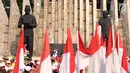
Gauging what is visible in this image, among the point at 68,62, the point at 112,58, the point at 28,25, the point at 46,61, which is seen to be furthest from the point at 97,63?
the point at 28,25

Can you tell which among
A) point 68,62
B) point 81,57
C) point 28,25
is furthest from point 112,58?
point 28,25

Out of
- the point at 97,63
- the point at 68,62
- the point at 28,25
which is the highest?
the point at 28,25

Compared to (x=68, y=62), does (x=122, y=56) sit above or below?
below

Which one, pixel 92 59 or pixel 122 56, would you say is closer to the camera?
pixel 92 59

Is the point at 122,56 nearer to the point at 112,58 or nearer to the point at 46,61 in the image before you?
the point at 112,58

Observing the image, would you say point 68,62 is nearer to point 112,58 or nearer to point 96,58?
point 96,58

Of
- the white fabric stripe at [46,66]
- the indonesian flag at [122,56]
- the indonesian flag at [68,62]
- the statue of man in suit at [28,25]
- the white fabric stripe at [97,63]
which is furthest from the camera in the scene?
the statue of man in suit at [28,25]

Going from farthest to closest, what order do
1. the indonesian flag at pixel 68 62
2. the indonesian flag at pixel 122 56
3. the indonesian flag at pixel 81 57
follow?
the indonesian flag at pixel 122 56 → the indonesian flag at pixel 81 57 → the indonesian flag at pixel 68 62

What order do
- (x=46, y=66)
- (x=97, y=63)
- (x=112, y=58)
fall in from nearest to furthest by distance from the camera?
(x=46, y=66) < (x=97, y=63) < (x=112, y=58)

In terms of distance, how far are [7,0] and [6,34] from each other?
36.7 feet

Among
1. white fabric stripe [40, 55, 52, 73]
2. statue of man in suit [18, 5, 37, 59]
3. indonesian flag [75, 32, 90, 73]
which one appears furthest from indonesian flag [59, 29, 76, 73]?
statue of man in suit [18, 5, 37, 59]

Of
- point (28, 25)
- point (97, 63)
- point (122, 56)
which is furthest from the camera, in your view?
point (28, 25)

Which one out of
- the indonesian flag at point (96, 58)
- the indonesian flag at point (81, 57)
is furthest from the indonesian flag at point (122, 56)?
the indonesian flag at point (81, 57)

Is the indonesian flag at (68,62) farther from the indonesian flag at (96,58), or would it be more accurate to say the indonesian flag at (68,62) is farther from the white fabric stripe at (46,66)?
the indonesian flag at (96,58)
